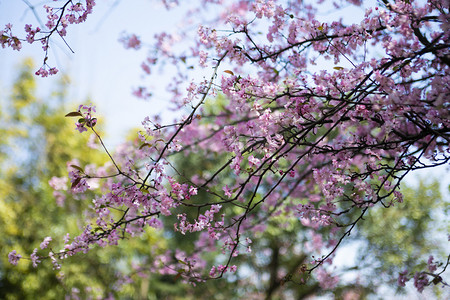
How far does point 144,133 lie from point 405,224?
8165 millimetres

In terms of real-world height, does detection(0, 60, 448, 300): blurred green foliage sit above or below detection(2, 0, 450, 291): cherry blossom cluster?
above

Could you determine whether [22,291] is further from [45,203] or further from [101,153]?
[101,153]

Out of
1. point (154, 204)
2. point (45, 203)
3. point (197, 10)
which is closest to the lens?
point (154, 204)

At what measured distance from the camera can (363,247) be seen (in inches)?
342

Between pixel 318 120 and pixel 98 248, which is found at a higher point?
pixel 98 248

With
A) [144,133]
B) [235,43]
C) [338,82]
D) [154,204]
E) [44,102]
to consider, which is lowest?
[154,204]

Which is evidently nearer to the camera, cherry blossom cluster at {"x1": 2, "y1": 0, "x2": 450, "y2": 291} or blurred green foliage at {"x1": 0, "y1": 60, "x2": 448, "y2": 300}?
cherry blossom cluster at {"x1": 2, "y1": 0, "x2": 450, "y2": 291}

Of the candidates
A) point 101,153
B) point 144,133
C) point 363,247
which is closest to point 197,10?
point 144,133

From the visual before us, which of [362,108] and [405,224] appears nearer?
[362,108]

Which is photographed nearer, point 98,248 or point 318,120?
point 318,120

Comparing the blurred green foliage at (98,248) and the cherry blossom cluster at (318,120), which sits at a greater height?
the blurred green foliage at (98,248)

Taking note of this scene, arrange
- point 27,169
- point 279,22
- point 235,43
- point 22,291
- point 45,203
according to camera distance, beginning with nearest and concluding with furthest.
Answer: point 235,43 < point 279,22 < point 22,291 < point 45,203 < point 27,169

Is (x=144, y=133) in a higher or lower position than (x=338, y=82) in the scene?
lower

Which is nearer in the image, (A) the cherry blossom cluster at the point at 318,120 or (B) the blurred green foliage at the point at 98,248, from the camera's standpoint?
(A) the cherry blossom cluster at the point at 318,120
